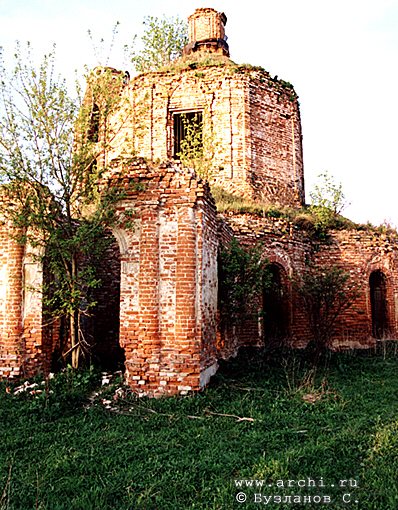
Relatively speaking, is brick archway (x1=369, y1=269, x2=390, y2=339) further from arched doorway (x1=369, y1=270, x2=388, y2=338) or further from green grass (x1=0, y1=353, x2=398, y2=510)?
green grass (x1=0, y1=353, x2=398, y2=510)

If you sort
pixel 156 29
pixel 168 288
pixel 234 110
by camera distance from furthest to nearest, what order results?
pixel 156 29 → pixel 234 110 → pixel 168 288

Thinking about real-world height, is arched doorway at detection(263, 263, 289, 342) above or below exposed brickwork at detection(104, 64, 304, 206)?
below

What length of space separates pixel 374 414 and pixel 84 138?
253 inches

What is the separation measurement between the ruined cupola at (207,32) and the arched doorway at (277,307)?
11.3 metres

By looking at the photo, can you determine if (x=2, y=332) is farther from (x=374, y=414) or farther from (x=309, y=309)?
(x=309, y=309)

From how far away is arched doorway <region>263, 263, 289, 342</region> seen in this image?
1258 centimetres

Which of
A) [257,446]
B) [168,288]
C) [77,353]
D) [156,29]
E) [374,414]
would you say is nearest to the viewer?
[257,446]

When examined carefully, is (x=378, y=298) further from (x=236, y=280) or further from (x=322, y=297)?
(x=236, y=280)

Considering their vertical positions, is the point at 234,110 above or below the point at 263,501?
above

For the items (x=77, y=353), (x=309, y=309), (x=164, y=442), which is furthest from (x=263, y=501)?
(x=309, y=309)

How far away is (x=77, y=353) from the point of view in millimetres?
7582

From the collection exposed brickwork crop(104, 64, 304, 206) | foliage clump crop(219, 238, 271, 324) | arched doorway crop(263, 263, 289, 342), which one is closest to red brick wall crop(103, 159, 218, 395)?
foliage clump crop(219, 238, 271, 324)

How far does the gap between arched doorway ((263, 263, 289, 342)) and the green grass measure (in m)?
4.71

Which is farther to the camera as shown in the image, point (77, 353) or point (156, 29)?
point (156, 29)
